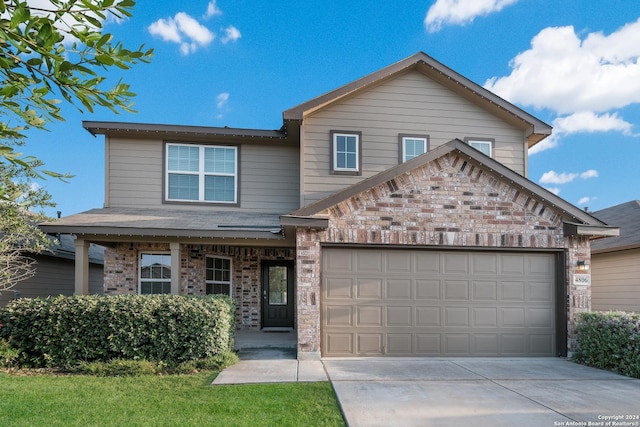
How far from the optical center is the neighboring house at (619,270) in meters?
11.2

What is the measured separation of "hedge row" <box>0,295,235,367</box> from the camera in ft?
24.4

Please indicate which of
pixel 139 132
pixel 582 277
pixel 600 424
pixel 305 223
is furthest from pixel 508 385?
pixel 139 132

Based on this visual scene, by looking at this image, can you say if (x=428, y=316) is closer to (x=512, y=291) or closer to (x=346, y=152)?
(x=512, y=291)

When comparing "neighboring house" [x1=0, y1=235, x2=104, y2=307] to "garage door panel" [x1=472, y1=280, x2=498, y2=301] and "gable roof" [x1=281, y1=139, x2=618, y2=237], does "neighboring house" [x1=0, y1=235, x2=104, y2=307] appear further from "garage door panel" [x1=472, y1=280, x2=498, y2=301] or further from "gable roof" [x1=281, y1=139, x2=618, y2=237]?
"garage door panel" [x1=472, y1=280, x2=498, y2=301]

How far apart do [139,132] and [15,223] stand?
13.6 feet

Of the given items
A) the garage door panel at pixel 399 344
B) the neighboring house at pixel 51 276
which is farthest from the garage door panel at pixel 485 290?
the neighboring house at pixel 51 276

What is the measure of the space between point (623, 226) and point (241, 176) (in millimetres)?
12192

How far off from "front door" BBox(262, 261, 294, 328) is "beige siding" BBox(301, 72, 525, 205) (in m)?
3.09

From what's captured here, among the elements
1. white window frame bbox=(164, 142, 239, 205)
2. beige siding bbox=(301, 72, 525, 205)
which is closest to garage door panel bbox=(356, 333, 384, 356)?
beige siding bbox=(301, 72, 525, 205)

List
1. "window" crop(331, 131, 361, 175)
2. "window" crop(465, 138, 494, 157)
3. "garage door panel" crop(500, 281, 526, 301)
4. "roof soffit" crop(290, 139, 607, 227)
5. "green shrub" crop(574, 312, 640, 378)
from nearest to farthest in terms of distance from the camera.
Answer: "green shrub" crop(574, 312, 640, 378) → "roof soffit" crop(290, 139, 607, 227) → "garage door panel" crop(500, 281, 526, 301) → "window" crop(331, 131, 361, 175) → "window" crop(465, 138, 494, 157)

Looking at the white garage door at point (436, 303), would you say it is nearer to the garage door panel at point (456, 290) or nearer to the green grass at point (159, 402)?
the garage door panel at point (456, 290)

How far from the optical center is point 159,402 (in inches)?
217

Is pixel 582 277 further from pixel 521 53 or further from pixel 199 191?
pixel 521 53

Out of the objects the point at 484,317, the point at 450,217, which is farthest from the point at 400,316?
the point at 450,217
